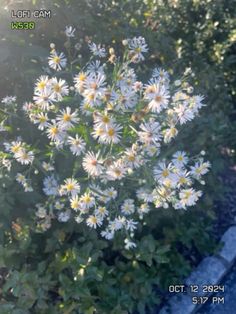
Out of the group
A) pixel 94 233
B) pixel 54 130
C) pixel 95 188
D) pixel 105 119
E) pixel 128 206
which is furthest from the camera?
pixel 94 233

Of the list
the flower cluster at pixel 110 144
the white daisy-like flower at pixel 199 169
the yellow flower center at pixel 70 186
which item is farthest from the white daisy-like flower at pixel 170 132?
the yellow flower center at pixel 70 186

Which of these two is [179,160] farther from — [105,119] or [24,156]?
[24,156]

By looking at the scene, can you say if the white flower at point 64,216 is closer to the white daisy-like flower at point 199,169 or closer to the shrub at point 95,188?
the shrub at point 95,188

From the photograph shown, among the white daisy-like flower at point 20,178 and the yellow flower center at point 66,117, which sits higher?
the yellow flower center at point 66,117

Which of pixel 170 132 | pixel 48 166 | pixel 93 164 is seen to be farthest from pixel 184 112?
pixel 48 166

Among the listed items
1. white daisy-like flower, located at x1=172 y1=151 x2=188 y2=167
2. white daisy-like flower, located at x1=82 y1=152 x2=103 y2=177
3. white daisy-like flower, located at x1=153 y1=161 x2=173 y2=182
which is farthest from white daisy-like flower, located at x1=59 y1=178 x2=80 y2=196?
white daisy-like flower, located at x1=172 y1=151 x2=188 y2=167

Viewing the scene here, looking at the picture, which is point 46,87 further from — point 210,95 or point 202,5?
point 202,5

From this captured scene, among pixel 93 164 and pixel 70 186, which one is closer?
pixel 93 164
